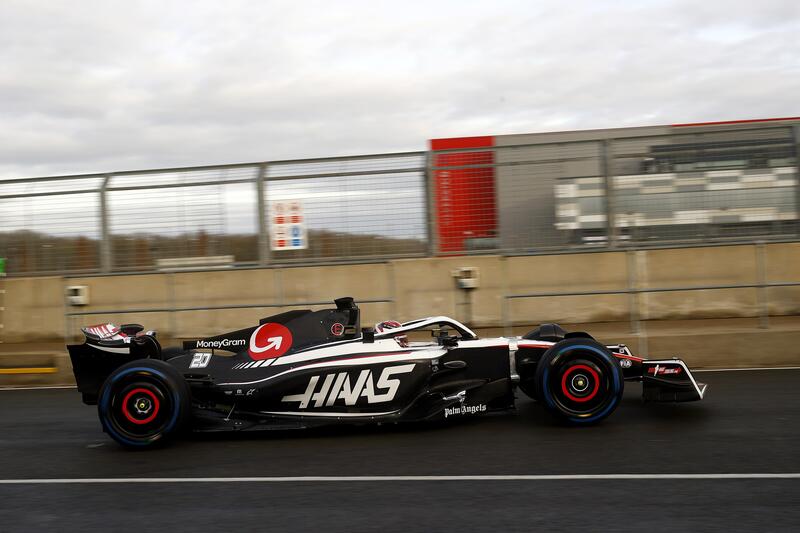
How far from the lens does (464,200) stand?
12273 mm

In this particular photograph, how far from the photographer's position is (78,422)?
8156 mm

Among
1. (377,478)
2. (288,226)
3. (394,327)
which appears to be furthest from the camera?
(288,226)

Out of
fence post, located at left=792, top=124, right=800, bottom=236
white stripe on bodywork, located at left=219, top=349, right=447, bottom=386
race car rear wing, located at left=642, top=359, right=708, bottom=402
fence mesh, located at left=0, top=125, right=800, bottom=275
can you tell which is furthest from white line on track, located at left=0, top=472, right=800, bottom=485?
fence post, located at left=792, top=124, right=800, bottom=236

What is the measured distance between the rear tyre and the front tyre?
3.08 metres

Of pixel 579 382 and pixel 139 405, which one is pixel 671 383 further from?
pixel 139 405

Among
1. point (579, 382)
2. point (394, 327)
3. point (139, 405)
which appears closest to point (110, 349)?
point (139, 405)

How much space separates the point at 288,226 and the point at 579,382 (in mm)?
6874

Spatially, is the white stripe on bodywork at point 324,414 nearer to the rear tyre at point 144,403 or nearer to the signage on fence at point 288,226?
the rear tyre at point 144,403

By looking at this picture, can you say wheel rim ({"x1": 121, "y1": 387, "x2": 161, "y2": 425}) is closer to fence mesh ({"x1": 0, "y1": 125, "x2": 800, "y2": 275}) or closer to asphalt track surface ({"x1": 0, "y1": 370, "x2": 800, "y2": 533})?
asphalt track surface ({"x1": 0, "y1": 370, "x2": 800, "y2": 533})

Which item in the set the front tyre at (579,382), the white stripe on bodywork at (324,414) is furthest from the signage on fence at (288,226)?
the front tyre at (579,382)

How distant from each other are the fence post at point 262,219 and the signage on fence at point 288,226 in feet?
0.38

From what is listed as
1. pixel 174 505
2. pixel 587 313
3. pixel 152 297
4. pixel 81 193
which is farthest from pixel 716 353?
pixel 81 193

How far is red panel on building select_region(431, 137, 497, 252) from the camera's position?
12.3 meters

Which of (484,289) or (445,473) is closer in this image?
(445,473)
